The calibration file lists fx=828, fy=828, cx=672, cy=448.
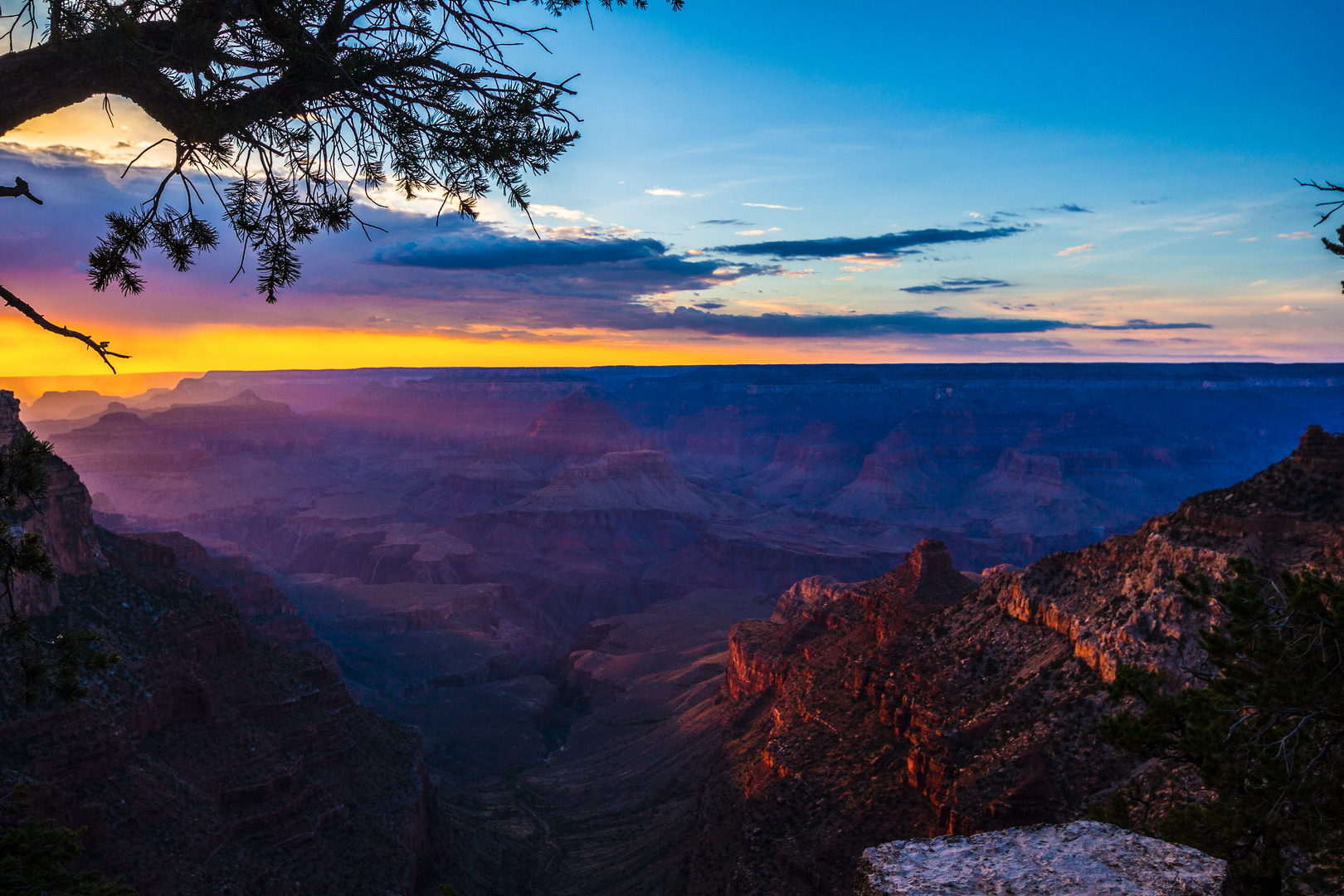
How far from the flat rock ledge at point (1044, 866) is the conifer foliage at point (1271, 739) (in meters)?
5.03

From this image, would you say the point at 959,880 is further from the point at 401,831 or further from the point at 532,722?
the point at 532,722

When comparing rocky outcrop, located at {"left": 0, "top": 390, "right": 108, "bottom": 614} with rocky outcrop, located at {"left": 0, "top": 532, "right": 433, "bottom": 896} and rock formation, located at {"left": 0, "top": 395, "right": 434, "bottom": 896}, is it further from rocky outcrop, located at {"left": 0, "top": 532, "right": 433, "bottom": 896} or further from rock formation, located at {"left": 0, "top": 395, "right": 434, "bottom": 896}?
rocky outcrop, located at {"left": 0, "top": 532, "right": 433, "bottom": 896}

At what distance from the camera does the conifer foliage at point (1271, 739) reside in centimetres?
1131

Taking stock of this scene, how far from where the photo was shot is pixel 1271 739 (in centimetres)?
1205

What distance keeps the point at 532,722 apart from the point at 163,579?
1559 inches

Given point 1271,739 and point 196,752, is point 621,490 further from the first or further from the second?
point 1271,739

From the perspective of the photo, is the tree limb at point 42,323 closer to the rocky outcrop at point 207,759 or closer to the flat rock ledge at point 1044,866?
the flat rock ledge at point 1044,866

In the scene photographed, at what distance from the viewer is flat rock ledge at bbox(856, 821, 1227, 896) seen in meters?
6.71

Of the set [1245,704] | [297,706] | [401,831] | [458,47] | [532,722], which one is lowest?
[532,722]

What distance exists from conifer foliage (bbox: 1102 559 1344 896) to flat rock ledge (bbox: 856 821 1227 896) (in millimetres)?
5031

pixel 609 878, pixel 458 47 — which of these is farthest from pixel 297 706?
pixel 458 47

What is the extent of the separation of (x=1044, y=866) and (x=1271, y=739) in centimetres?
749

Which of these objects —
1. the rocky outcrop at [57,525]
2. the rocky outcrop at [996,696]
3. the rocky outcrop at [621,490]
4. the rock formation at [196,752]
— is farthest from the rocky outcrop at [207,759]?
the rocky outcrop at [621,490]

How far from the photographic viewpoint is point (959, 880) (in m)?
6.91
